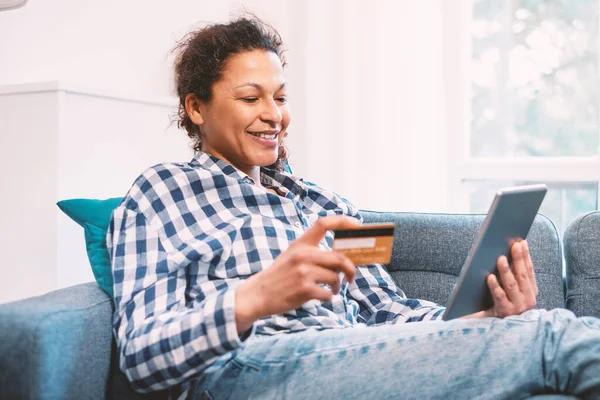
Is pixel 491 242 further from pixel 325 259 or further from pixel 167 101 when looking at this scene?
A: pixel 167 101

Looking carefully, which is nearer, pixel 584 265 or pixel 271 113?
pixel 271 113

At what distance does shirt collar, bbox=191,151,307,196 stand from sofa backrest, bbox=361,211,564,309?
268 millimetres

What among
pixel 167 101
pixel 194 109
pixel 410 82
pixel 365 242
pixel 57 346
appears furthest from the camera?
pixel 410 82

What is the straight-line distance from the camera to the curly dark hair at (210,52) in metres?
1.51

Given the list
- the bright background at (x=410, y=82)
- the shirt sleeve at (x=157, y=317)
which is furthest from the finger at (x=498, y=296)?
the bright background at (x=410, y=82)

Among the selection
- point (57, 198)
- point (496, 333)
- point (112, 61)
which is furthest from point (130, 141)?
point (496, 333)

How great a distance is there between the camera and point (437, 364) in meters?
1.07

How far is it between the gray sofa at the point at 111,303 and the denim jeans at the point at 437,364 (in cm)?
23

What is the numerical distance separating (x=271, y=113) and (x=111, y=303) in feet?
1.65

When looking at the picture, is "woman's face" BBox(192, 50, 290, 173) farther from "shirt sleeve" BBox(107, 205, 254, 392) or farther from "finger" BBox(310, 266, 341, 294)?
"finger" BBox(310, 266, 341, 294)

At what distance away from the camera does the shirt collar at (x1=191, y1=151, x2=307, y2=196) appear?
4.85 ft

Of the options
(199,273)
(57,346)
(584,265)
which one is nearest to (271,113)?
Answer: (199,273)

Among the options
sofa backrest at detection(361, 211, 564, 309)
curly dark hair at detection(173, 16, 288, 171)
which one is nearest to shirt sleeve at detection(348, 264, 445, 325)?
sofa backrest at detection(361, 211, 564, 309)

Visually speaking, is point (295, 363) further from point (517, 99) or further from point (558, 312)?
point (517, 99)
